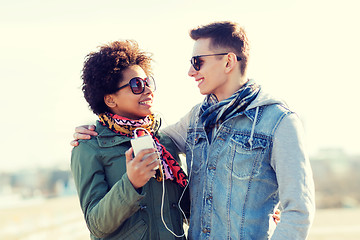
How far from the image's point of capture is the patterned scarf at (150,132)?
3.54 m

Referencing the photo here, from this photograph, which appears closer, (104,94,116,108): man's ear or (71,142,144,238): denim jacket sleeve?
(71,142,144,238): denim jacket sleeve

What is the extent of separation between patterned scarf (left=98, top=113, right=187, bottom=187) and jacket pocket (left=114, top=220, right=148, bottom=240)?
0.34m

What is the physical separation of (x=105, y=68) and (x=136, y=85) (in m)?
0.26

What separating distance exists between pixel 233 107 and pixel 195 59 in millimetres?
511

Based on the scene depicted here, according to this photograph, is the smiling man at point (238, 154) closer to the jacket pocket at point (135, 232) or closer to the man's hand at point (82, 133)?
the jacket pocket at point (135, 232)

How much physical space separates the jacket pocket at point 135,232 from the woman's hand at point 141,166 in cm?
37

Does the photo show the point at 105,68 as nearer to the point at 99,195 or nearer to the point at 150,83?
the point at 150,83

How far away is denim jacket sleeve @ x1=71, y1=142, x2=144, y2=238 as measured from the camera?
3.12 metres

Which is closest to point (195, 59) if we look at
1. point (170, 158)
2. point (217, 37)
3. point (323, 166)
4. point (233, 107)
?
point (217, 37)

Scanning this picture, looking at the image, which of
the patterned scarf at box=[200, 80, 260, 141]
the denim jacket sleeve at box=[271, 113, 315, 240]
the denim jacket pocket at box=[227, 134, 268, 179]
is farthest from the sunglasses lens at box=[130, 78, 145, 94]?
the denim jacket sleeve at box=[271, 113, 315, 240]

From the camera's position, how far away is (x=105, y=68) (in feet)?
12.2

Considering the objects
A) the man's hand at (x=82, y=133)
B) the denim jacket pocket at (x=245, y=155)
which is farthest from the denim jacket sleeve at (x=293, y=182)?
the man's hand at (x=82, y=133)

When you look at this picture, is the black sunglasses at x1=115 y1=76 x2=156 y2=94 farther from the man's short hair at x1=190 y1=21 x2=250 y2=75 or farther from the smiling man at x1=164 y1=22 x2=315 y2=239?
the man's short hair at x1=190 y1=21 x2=250 y2=75

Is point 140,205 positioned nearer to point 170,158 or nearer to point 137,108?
point 170,158
